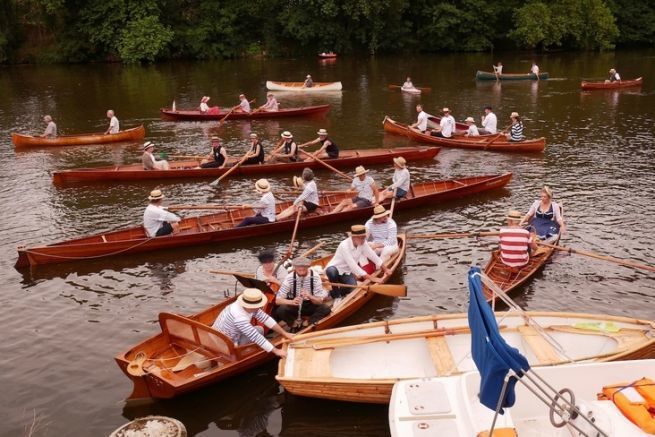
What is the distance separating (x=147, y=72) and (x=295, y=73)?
45.8 feet

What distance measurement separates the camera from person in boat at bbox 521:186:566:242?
16391 millimetres

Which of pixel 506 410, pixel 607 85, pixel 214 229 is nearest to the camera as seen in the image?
pixel 506 410

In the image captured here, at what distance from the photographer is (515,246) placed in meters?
15.0

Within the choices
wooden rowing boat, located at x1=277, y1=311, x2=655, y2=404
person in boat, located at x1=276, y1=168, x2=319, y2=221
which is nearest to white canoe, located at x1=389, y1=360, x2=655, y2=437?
Answer: wooden rowing boat, located at x1=277, y1=311, x2=655, y2=404

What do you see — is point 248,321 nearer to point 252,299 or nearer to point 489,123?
point 252,299

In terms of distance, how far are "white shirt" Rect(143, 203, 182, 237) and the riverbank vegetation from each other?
48.7m

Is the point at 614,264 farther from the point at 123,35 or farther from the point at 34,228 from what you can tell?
the point at 123,35

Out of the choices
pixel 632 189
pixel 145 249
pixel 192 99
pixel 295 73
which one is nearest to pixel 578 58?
pixel 295 73

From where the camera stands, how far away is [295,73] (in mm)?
54938

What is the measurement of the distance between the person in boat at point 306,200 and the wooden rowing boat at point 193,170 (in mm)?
5271

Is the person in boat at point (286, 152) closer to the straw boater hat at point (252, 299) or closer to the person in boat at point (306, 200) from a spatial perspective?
the person in boat at point (306, 200)

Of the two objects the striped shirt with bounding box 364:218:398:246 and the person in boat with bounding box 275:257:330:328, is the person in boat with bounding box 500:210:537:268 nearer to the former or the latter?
the striped shirt with bounding box 364:218:398:246

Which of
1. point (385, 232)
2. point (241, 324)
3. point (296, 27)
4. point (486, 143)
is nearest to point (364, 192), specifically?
point (385, 232)

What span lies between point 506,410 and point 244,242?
11103mm
